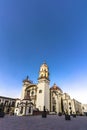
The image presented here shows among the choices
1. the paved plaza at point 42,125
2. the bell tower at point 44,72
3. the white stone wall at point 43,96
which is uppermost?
the bell tower at point 44,72

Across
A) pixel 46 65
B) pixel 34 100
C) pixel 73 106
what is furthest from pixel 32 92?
pixel 73 106

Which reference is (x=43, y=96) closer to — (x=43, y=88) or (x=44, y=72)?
(x=43, y=88)

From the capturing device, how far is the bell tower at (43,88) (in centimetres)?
5739

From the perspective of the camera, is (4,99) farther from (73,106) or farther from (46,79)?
(73,106)

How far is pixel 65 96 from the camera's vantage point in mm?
81312

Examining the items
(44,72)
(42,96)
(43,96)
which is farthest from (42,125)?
(44,72)

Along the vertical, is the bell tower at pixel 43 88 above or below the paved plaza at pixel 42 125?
above

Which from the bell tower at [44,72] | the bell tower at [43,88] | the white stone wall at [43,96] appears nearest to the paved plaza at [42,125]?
the white stone wall at [43,96]

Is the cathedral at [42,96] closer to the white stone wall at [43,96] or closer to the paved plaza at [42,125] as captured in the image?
the white stone wall at [43,96]

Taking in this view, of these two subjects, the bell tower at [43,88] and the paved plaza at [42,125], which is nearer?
the paved plaza at [42,125]

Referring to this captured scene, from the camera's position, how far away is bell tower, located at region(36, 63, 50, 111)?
5739 cm

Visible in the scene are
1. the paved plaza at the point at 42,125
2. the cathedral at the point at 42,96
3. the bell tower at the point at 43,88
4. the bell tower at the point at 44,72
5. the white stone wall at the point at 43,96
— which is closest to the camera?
the paved plaza at the point at 42,125

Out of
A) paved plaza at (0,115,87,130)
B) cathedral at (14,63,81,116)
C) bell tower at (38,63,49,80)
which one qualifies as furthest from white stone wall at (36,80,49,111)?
paved plaza at (0,115,87,130)

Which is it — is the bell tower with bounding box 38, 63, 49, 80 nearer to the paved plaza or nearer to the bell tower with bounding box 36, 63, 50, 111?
the bell tower with bounding box 36, 63, 50, 111
